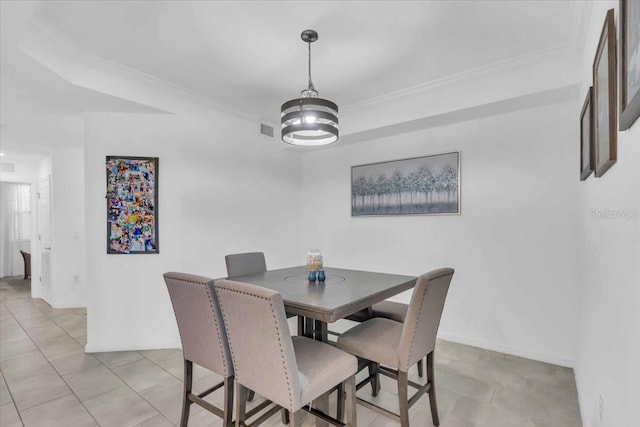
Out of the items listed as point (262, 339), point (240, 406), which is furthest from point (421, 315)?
point (240, 406)

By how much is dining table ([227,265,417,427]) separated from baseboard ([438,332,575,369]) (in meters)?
1.33

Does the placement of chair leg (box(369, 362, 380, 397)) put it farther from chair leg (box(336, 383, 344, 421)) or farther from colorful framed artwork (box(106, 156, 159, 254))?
colorful framed artwork (box(106, 156, 159, 254))

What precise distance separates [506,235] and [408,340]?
1.88 meters

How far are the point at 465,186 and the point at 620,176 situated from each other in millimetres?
2149

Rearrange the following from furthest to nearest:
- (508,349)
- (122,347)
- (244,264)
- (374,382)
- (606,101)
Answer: (122,347) < (508,349) < (244,264) < (374,382) < (606,101)

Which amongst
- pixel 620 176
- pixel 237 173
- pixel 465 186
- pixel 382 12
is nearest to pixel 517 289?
pixel 465 186

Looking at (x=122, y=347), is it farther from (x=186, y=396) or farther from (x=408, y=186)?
(x=408, y=186)

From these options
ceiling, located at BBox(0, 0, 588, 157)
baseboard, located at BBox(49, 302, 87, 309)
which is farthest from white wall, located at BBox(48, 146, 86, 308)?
ceiling, located at BBox(0, 0, 588, 157)

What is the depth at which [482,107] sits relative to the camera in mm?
2875

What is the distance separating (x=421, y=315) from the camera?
173cm

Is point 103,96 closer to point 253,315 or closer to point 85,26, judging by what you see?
point 85,26

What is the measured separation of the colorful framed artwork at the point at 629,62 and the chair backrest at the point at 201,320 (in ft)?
5.64

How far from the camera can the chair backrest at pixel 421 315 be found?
5.50ft

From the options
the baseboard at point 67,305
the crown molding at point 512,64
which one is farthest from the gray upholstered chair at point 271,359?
the baseboard at point 67,305
